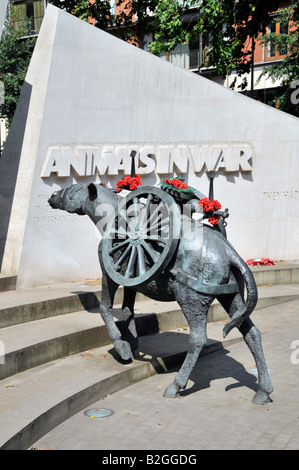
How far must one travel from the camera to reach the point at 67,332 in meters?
7.20

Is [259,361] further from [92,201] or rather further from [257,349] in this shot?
[92,201]

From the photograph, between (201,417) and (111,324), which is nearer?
(201,417)

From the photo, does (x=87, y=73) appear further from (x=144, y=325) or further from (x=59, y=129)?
(x=144, y=325)

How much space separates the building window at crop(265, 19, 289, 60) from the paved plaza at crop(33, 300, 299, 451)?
16599 mm

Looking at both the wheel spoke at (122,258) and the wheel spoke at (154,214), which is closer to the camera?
the wheel spoke at (154,214)

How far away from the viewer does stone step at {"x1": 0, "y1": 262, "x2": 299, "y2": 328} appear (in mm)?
7910

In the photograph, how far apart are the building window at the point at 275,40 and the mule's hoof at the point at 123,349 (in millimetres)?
17347

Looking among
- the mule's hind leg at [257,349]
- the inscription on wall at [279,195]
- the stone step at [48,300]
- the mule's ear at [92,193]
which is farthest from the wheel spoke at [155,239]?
the inscription on wall at [279,195]

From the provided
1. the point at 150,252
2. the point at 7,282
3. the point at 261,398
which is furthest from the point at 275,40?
the point at 261,398

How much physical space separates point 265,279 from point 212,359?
4.32m

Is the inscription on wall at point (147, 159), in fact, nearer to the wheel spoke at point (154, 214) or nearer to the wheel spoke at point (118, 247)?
the wheel spoke at point (118, 247)

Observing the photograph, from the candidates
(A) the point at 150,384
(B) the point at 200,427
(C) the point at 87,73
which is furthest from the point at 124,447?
(C) the point at 87,73

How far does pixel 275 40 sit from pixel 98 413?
1882 cm

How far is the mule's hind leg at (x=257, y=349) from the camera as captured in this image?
238 inches
